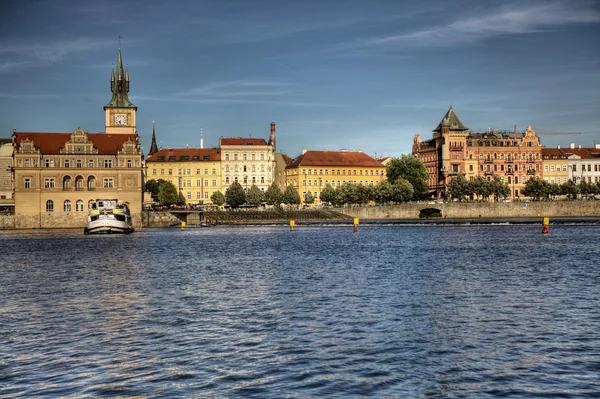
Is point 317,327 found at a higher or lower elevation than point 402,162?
lower

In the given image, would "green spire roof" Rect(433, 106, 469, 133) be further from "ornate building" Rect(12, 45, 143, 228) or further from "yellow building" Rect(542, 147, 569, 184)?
A: "ornate building" Rect(12, 45, 143, 228)

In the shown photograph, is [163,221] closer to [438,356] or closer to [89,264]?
[89,264]

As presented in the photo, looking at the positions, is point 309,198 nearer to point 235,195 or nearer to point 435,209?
point 235,195

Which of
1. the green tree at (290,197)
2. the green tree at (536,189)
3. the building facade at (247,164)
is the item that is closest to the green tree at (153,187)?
the building facade at (247,164)

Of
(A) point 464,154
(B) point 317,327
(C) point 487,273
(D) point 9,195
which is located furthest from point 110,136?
(B) point 317,327

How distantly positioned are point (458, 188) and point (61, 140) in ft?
226

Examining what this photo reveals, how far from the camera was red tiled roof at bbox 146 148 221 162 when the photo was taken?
551 ft

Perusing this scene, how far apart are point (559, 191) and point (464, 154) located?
20352 mm

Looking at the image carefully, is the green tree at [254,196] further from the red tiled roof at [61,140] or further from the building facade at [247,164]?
the red tiled roof at [61,140]

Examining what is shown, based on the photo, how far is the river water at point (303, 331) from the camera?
16703mm

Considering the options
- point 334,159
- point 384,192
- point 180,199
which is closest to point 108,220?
point 180,199

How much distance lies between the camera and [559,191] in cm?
15188

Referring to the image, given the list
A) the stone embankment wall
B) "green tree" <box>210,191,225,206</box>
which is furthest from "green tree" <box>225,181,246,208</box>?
the stone embankment wall

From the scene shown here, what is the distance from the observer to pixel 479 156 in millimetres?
165125
